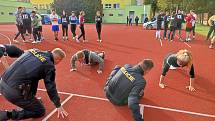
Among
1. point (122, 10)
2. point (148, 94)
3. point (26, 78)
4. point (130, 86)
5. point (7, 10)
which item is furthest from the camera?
point (122, 10)

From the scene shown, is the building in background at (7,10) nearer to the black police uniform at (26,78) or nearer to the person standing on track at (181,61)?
the person standing on track at (181,61)

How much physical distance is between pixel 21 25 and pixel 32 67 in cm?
1046

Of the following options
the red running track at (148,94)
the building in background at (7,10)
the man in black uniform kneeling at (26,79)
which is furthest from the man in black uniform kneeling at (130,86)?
the building in background at (7,10)

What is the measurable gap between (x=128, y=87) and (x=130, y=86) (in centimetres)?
10

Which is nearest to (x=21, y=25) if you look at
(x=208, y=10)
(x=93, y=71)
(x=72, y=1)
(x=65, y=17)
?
(x=65, y=17)

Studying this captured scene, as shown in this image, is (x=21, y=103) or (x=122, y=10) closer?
(x=21, y=103)

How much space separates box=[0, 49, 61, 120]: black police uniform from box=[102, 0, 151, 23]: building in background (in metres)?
51.3

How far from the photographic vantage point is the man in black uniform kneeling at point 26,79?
442cm

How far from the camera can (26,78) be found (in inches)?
174

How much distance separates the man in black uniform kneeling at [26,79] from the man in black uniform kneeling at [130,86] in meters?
1.34

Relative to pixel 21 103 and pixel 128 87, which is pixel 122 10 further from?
pixel 21 103

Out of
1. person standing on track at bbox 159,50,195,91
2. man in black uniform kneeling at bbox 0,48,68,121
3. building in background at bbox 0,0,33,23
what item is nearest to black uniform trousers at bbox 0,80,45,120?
man in black uniform kneeling at bbox 0,48,68,121

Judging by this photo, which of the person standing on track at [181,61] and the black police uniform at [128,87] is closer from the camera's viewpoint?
the black police uniform at [128,87]

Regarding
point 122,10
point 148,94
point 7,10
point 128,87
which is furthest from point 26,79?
point 122,10
